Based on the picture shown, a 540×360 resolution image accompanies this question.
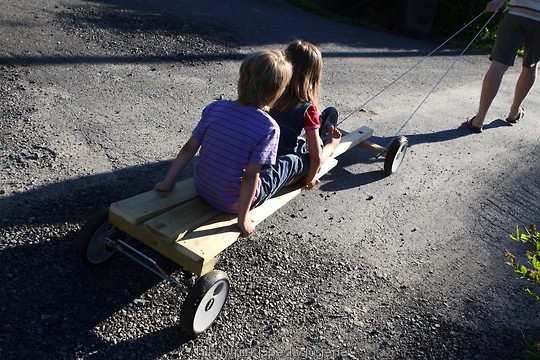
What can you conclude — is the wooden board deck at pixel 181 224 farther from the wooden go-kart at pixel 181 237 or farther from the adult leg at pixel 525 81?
the adult leg at pixel 525 81

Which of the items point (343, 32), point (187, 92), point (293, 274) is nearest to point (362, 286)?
point (293, 274)

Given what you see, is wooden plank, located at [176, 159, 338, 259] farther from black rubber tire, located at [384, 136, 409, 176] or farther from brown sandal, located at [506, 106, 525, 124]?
brown sandal, located at [506, 106, 525, 124]

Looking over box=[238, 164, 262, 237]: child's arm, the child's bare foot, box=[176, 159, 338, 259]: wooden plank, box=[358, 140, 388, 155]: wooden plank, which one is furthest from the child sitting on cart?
box=[358, 140, 388, 155]: wooden plank

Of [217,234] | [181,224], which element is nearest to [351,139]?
[217,234]

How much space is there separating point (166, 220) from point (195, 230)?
165 millimetres

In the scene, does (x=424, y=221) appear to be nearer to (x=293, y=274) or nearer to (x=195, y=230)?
(x=293, y=274)

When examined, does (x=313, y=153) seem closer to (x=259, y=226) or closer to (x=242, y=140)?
(x=259, y=226)

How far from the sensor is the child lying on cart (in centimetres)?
311

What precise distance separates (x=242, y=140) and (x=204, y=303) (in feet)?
2.90

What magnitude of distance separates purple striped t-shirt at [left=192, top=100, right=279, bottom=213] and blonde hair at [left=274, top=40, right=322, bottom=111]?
599 mm

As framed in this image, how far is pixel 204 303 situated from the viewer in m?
2.92

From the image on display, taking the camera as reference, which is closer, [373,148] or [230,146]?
[230,146]

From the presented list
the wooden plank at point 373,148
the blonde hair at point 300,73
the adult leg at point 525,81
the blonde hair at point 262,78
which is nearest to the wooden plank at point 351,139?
the wooden plank at point 373,148

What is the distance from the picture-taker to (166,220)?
310 cm
